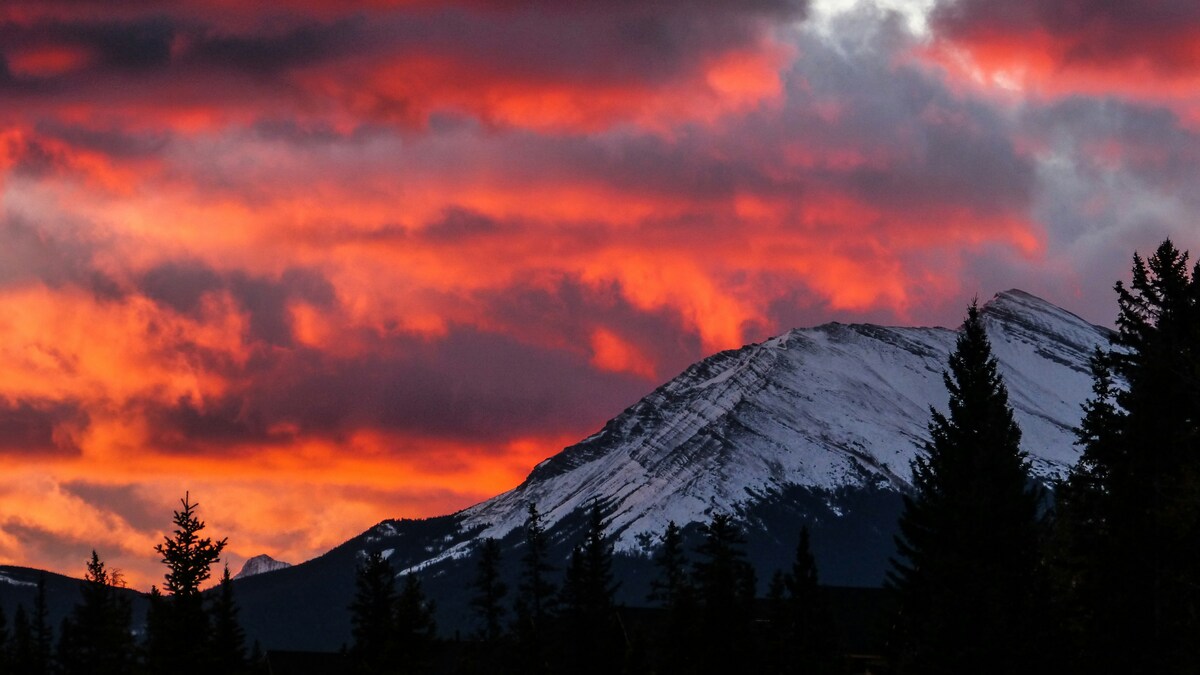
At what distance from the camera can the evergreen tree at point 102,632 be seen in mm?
98312

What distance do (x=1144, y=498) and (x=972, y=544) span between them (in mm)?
7907

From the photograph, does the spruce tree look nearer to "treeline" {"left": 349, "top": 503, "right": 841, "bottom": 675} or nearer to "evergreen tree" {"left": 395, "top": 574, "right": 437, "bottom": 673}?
"treeline" {"left": 349, "top": 503, "right": 841, "bottom": 675}

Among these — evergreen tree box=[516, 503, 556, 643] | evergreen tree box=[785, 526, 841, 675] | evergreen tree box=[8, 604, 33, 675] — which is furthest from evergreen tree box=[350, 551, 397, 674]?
evergreen tree box=[8, 604, 33, 675]

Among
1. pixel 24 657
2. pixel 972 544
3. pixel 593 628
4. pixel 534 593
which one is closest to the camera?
pixel 972 544

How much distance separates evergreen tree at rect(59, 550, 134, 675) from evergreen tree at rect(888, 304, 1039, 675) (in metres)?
34.8

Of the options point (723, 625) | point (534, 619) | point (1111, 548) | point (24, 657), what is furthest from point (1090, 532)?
point (24, 657)

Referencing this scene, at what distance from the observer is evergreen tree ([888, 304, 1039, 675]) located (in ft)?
213

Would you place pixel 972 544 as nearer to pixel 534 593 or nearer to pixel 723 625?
pixel 723 625

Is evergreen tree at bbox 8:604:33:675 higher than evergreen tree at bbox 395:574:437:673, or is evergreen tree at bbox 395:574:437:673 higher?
evergreen tree at bbox 8:604:33:675

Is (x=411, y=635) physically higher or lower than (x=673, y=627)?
lower

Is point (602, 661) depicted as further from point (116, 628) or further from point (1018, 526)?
point (1018, 526)

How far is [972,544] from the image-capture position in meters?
69.6

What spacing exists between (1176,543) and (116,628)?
2152 inches

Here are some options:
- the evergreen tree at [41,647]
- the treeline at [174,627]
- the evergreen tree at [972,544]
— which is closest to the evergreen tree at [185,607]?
the treeline at [174,627]
